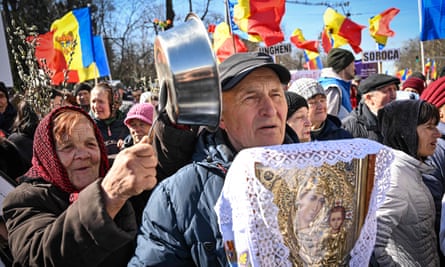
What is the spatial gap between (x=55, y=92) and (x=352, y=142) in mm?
4058

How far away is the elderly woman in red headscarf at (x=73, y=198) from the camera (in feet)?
4.13

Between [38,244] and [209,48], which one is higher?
[209,48]

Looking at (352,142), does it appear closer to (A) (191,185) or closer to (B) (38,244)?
(A) (191,185)

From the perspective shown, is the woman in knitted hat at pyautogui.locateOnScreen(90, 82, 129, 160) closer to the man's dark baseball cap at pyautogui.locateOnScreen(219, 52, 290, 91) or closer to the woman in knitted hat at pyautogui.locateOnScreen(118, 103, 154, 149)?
the woman in knitted hat at pyautogui.locateOnScreen(118, 103, 154, 149)

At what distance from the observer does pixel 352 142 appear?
1.12m

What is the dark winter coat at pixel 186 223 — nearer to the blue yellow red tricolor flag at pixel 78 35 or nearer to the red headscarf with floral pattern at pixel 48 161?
the red headscarf with floral pattern at pixel 48 161

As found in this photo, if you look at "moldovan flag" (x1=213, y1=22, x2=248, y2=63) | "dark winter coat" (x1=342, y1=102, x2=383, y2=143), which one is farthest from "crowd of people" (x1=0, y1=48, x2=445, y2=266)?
"moldovan flag" (x1=213, y1=22, x2=248, y2=63)

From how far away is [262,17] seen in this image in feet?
22.7

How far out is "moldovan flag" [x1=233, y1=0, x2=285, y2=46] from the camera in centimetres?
688

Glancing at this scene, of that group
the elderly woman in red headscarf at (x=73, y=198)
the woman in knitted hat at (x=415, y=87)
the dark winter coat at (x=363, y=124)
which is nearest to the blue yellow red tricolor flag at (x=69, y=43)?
the dark winter coat at (x=363, y=124)

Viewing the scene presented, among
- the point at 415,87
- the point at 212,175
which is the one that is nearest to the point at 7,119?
the point at 212,175

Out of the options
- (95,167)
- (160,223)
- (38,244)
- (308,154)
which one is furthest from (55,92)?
(308,154)

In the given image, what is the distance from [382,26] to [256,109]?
10.5 metres

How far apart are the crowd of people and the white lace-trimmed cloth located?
154 mm
